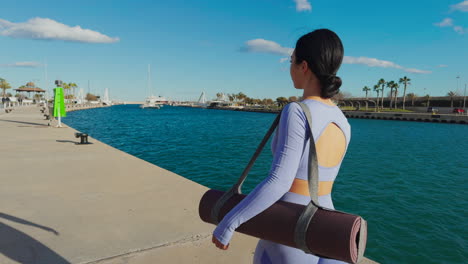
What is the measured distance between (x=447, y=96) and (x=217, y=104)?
120745mm

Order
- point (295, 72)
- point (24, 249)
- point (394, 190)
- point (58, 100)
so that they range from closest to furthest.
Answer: point (295, 72), point (24, 249), point (394, 190), point (58, 100)

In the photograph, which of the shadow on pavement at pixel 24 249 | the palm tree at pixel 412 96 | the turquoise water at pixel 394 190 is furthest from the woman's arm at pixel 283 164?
the palm tree at pixel 412 96

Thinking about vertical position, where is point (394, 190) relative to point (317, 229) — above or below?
below

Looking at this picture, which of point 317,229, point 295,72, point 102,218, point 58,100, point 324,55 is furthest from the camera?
point 58,100

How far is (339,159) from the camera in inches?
55.4

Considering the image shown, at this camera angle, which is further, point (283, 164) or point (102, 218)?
point (102, 218)

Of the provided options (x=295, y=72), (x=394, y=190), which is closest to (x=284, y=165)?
(x=295, y=72)

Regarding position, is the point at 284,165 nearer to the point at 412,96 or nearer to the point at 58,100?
the point at 58,100

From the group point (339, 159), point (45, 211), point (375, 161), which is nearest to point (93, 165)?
point (45, 211)

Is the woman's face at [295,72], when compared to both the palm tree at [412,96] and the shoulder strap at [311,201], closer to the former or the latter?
the shoulder strap at [311,201]

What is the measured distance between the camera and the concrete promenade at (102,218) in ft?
11.5

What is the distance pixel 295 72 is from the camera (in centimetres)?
146

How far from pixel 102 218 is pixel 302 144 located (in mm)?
4393

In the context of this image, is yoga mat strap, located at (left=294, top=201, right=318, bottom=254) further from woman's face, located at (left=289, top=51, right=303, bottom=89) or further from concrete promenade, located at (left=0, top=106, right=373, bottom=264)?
concrete promenade, located at (left=0, top=106, right=373, bottom=264)
